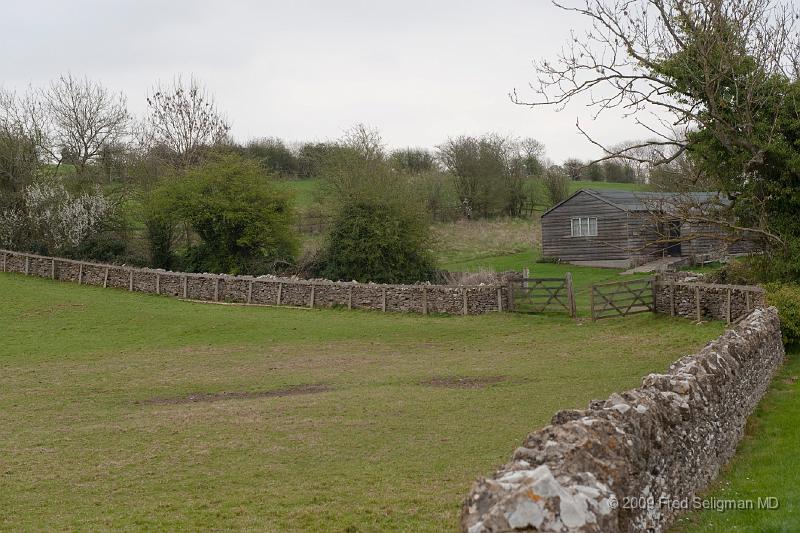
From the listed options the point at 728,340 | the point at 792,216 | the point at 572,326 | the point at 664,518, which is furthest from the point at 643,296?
the point at 664,518

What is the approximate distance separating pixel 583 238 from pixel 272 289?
24.9 meters

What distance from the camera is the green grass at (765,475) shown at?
24.8ft

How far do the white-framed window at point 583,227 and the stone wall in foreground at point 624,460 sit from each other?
43125 mm

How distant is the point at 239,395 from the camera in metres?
19.3

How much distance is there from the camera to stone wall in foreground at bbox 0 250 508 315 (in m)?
33.1

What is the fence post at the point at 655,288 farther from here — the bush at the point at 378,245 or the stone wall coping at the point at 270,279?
the bush at the point at 378,245

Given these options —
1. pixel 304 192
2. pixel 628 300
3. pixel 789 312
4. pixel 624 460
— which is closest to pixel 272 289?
pixel 628 300

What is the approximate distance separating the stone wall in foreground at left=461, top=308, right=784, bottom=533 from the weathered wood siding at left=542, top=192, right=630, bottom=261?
42228 millimetres

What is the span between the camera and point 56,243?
45.7 m

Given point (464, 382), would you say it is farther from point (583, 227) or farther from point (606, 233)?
point (583, 227)

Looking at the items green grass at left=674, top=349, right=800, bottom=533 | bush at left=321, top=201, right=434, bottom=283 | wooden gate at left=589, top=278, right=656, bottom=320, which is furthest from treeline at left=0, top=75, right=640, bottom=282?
green grass at left=674, top=349, right=800, bottom=533

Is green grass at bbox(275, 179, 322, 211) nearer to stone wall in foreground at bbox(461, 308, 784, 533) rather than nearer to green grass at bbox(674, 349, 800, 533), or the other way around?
green grass at bbox(674, 349, 800, 533)

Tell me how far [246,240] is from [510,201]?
36.5m

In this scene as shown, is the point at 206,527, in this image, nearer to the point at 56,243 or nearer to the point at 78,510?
the point at 78,510
